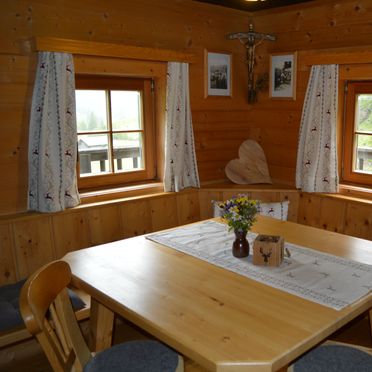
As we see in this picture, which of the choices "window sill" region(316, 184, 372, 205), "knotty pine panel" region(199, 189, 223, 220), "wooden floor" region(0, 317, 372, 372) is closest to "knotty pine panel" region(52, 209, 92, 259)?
"wooden floor" region(0, 317, 372, 372)

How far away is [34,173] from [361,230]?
224 cm

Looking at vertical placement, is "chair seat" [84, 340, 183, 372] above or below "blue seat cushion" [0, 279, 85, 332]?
above

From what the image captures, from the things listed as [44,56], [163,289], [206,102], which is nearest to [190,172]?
[206,102]

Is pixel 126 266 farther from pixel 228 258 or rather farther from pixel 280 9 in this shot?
pixel 280 9

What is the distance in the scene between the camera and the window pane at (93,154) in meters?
3.06

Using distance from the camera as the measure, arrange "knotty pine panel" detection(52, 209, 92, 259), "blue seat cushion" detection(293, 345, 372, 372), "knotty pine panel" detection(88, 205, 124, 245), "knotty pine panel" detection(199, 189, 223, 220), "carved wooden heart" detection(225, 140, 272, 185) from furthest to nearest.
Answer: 1. "carved wooden heart" detection(225, 140, 272, 185)
2. "knotty pine panel" detection(199, 189, 223, 220)
3. "knotty pine panel" detection(88, 205, 124, 245)
4. "knotty pine panel" detection(52, 209, 92, 259)
5. "blue seat cushion" detection(293, 345, 372, 372)

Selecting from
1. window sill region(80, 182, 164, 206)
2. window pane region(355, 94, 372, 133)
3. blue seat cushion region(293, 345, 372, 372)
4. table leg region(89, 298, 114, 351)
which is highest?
window pane region(355, 94, 372, 133)

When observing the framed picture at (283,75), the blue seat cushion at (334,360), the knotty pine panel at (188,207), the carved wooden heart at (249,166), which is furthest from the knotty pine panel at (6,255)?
the framed picture at (283,75)

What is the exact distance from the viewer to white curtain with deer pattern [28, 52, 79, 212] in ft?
8.68

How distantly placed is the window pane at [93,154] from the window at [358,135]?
1.83 metres

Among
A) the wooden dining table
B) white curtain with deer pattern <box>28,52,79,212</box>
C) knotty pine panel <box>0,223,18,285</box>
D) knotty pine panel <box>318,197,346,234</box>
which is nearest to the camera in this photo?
the wooden dining table

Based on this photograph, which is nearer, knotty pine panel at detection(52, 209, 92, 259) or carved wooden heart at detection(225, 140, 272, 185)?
knotty pine panel at detection(52, 209, 92, 259)

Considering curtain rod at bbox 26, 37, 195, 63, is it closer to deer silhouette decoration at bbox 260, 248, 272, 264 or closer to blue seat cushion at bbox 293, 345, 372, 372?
deer silhouette decoration at bbox 260, 248, 272, 264

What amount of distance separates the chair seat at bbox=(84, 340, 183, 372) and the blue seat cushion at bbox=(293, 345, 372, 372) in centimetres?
46
